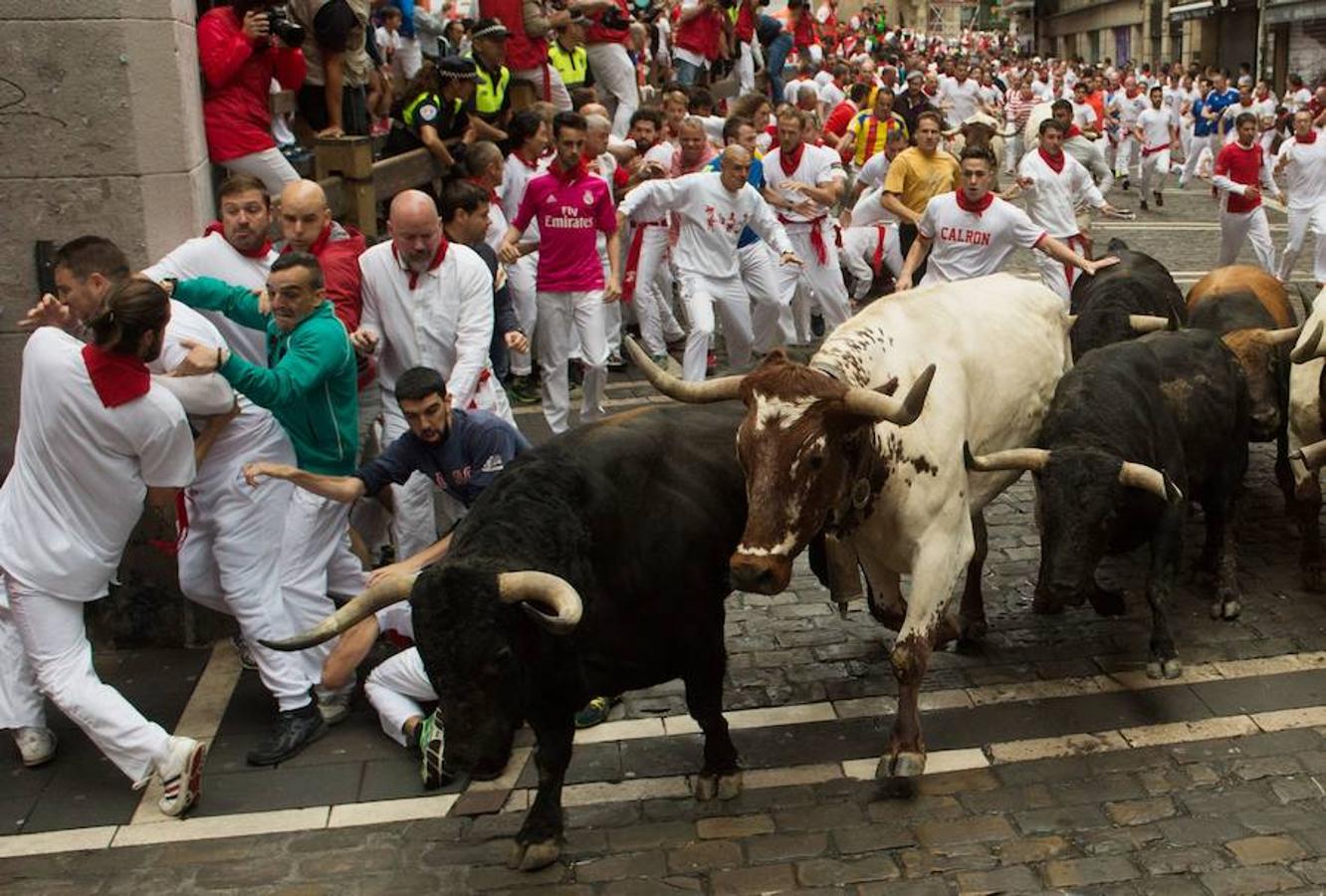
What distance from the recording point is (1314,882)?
15.7ft

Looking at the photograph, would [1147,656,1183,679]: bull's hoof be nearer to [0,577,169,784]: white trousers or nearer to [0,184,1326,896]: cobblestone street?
[0,184,1326,896]: cobblestone street

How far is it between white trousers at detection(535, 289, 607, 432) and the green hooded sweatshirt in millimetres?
3334

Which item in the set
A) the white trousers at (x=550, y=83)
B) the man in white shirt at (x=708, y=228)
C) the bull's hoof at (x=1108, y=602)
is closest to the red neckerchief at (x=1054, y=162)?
the man in white shirt at (x=708, y=228)

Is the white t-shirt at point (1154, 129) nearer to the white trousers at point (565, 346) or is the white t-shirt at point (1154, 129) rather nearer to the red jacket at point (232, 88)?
the white trousers at point (565, 346)

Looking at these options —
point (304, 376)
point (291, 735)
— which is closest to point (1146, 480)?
point (304, 376)

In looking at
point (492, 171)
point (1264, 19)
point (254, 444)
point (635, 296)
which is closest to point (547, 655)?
point (254, 444)

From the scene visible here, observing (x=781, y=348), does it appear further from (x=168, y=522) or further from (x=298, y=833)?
(x=168, y=522)

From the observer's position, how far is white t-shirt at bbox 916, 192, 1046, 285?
9742mm

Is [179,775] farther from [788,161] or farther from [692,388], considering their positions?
[788,161]

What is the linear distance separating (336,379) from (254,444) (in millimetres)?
532

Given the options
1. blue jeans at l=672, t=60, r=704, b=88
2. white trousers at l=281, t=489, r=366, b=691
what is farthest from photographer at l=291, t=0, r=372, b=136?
blue jeans at l=672, t=60, r=704, b=88

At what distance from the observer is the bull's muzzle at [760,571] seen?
4.89 metres

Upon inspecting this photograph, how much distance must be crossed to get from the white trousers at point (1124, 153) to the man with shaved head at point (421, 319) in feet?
78.7

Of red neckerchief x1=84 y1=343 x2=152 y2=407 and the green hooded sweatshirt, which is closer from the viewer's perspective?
red neckerchief x1=84 y1=343 x2=152 y2=407
